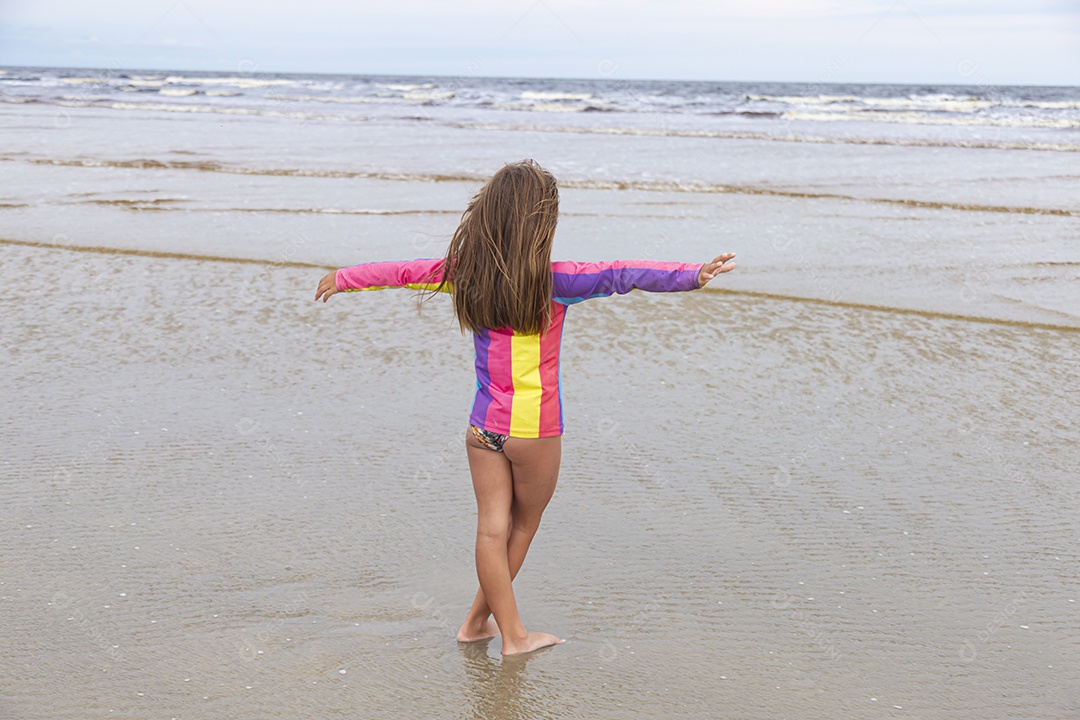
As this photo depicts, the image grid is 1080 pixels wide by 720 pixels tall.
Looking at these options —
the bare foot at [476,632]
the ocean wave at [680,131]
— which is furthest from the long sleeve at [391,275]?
the ocean wave at [680,131]

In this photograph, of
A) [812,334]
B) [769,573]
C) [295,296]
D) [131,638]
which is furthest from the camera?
[295,296]

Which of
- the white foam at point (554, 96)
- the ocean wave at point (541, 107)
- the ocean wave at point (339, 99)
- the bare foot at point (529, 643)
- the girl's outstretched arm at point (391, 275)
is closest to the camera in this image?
the girl's outstretched arm at point (391, 275)

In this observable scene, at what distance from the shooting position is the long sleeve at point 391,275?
291 centimetres

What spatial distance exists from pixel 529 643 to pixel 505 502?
0.45 m

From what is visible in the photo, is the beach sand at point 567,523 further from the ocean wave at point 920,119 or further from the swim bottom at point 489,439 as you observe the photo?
the ocean wave at point 920,119

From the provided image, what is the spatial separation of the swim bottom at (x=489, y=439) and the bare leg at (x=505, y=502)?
0.06 feet

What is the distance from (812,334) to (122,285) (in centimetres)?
486

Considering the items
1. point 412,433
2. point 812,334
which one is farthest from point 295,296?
point 812,334

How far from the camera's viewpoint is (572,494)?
4250 millimetres

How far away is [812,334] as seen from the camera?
6.51 m

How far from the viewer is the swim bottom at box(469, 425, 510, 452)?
2943 mm

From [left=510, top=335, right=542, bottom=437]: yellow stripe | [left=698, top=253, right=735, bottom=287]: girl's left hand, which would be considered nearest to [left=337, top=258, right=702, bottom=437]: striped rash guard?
[left=510, top=335, right=542, bottom=437]: yellow stripe

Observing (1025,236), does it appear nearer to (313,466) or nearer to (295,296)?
(295,296)

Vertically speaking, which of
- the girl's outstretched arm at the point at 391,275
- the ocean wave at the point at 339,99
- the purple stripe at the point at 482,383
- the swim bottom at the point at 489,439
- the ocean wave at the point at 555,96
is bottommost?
the swim bottom at the point at 489,439
